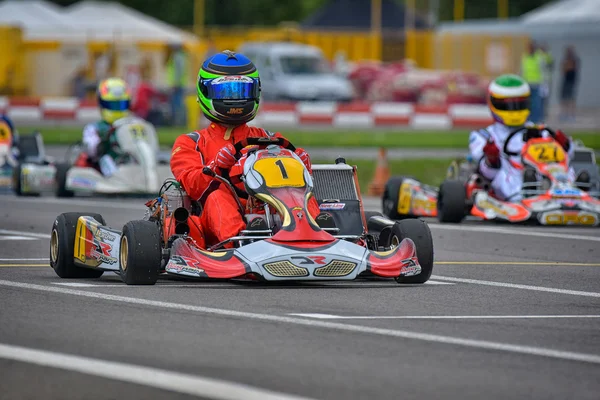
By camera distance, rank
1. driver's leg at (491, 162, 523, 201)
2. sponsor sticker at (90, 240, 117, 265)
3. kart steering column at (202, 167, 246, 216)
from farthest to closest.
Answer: driver's leg at (491, 162, 523, 201)
kart steering column at (202, 167, 246, 216)
sponsor sticker at (90, 240, 117, 265)

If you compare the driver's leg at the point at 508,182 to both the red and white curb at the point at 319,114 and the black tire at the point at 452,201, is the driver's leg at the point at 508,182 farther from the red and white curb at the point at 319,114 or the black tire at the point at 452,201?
the red and white curb at the point at 319,114

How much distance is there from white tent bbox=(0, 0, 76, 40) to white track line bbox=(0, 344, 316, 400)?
1476 inches

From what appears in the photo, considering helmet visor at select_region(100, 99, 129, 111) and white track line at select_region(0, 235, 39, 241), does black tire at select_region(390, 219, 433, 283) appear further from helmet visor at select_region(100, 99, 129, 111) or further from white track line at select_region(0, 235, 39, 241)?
helmet visor at select_region(100, 99, 129, 111)

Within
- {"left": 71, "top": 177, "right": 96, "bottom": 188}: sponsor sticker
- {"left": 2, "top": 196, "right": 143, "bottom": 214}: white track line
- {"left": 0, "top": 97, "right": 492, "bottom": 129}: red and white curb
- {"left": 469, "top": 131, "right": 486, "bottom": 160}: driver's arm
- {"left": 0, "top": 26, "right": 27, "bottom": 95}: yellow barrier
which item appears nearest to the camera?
{"left": 469, "top": 131, "right": 486, "bottom": 160}: driver's arm

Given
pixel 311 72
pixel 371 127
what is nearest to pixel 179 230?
pixel 371 127

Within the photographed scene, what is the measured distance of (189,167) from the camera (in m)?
10.0

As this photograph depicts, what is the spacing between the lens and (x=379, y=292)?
356 inches

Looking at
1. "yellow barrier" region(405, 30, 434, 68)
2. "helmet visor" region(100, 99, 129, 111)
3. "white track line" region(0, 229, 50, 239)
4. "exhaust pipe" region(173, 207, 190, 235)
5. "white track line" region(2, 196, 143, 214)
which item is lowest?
"white track line" region(2, 196, 143, 214)

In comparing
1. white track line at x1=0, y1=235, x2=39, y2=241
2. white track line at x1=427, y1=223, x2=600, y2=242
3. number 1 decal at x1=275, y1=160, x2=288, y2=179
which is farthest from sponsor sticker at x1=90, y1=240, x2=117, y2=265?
white track line at x1=427, y1=223, x2=600, y2=242

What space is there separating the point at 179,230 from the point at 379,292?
154cm

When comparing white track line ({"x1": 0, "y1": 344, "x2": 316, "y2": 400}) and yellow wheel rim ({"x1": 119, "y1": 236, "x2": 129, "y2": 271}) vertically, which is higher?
yellow wheel rim ({"x1": 119, "y1": 236, "x2": 129, "y2": 271})

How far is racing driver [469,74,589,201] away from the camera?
14859mm

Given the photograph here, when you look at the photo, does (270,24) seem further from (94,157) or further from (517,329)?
(517,329)

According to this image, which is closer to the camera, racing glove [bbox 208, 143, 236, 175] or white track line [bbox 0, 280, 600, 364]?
white track line [bbox 0, 280, 600, 364]
